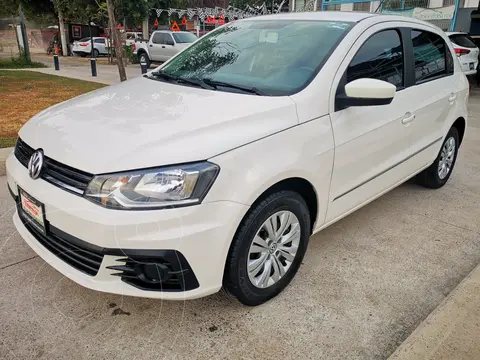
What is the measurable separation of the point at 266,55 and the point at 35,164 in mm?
1685

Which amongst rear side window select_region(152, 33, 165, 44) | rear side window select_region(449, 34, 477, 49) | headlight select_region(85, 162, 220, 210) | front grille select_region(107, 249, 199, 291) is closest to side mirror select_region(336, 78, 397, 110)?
headlight select_region(85, 162, 220, 210)

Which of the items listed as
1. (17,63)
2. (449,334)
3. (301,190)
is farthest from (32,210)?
(17,63)

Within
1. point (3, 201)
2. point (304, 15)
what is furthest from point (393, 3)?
point (3, 201)

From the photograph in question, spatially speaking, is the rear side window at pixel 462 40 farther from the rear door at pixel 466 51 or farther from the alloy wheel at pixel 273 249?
the alloy wheel at pixel 273 249

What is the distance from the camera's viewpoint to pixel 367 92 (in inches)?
99.3

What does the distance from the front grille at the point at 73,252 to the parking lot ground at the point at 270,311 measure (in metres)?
0.41

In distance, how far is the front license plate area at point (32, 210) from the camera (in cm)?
221

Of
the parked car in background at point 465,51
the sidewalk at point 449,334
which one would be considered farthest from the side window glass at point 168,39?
the sidewalk at point 449,334

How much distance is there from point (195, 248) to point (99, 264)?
1.61 ft

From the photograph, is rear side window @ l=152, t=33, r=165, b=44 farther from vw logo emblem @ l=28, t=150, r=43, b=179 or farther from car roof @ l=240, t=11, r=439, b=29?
vw logo emblem @ l=28, t=150, r=43, b=179

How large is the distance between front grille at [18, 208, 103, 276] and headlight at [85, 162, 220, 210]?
26 cm

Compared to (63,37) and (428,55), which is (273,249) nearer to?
(428,55)

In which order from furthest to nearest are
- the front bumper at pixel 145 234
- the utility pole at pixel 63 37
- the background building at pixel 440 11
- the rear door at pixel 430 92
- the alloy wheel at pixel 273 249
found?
the utility pole at pixel 63 37 < the background building at pixel 440 11 < the rear door at pixel 430 92 < the alloy wheel at pixel 273 249 < the front bumper at pixel 145 234

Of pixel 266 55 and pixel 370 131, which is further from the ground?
pixel 266 55
